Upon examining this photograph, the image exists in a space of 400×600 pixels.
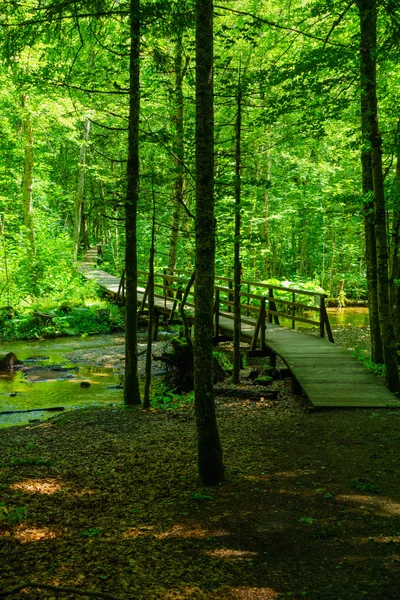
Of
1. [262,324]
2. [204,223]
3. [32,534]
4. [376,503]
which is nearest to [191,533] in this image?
[32,534]

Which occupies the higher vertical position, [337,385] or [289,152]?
[289,152]

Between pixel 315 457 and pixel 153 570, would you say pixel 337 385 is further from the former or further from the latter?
pixel 153 570

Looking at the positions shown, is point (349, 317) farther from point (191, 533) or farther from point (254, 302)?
point (191, 533)

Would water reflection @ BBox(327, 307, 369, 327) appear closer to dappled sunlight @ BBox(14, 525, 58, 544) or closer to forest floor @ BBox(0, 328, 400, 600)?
forest floor @ BBox(0, 328, 400, 600)

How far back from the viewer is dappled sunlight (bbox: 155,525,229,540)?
4.02 meters

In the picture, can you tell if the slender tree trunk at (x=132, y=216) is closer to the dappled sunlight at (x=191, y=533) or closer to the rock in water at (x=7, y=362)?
the rock in water at (x=7, y=362)

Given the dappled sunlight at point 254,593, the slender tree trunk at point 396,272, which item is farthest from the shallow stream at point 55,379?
the dappled sunlight at point 254,593

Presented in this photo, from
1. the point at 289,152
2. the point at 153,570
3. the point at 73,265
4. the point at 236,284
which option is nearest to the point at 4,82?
the point at 73,265

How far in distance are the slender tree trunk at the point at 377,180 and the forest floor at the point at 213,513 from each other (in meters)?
1.26

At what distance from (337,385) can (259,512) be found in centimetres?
493

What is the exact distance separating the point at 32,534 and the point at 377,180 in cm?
730

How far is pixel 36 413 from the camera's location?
1004cm

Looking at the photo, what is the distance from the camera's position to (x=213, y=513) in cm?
447

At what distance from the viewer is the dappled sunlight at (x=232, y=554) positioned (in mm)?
3645
